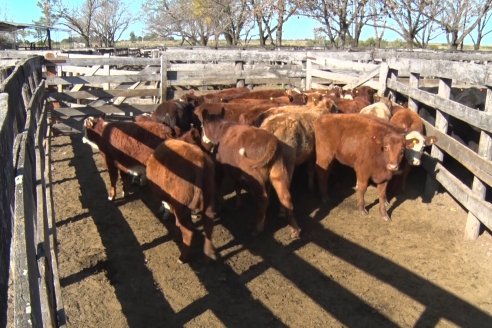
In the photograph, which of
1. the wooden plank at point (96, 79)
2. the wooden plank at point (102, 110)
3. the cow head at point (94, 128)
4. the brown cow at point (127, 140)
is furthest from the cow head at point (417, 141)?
the wooden plank at point (102, 110)

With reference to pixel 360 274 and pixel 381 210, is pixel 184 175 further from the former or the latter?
pixel 381 210

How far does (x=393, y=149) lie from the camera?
19.4 feet

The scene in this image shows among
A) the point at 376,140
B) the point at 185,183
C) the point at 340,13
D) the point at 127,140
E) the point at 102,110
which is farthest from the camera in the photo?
the point at 340,13

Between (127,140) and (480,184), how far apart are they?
460cm

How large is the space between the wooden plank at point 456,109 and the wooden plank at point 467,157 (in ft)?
1.21

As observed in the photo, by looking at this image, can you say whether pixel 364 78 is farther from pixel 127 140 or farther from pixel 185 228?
pixel 185 228

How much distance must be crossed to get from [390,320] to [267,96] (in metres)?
6.43

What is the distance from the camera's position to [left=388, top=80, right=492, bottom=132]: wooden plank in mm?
5088

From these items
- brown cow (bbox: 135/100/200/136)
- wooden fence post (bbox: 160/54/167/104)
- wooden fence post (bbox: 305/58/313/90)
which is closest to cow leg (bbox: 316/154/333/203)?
brown cow (bbox: 135/100/200/136)

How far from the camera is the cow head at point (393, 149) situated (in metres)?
5.90

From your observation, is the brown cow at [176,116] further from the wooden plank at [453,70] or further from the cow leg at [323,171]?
the wooden plank at [453,70]

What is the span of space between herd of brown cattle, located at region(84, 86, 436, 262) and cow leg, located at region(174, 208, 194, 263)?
1cm

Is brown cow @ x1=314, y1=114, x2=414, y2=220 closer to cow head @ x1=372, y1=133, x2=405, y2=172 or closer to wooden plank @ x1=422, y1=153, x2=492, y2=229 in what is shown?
cow head @ x1=372, y1=133, x2=405, y2=172

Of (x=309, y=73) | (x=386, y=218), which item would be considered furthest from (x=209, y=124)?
(x=309, y=73)
